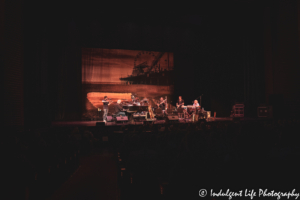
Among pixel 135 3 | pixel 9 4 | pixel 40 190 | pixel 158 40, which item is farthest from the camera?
pixel 158 40

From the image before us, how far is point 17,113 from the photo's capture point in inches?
274

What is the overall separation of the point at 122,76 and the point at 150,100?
2.27 meters

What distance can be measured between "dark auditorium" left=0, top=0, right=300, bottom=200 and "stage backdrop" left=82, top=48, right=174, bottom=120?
0.06m

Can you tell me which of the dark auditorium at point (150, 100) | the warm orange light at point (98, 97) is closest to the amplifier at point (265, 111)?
the dark auditorium at point (150, 100)

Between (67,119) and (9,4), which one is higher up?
(9,4)

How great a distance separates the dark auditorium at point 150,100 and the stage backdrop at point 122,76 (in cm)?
6

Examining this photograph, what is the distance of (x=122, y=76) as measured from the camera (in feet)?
42.4

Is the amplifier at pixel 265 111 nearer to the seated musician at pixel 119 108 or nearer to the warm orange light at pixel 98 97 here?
the seated musician at pixel 119 108

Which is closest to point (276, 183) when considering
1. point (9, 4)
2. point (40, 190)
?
point (40, 190)

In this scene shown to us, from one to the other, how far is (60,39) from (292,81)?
39.3 ft

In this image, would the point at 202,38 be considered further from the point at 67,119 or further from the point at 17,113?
the point at 17,113

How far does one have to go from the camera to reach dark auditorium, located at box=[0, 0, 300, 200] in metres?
1.79

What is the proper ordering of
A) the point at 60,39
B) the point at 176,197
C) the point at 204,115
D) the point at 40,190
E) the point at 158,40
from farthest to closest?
the point at 158,40 → the point at 60,39 → the point at 204,115 → the point at 40,190 → the point at 176,197

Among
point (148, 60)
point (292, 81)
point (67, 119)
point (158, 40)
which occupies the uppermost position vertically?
point (158, 40)
